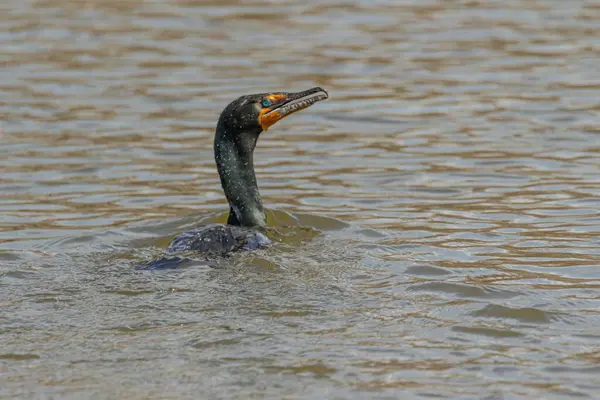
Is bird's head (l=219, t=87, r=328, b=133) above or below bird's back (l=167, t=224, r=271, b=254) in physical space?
above

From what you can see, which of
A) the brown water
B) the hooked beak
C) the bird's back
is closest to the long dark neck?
the hooked beak

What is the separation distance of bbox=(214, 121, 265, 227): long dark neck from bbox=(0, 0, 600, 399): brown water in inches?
13.7

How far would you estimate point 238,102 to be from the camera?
1034 centimetres

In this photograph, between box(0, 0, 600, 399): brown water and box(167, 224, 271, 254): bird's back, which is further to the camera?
box(167, 224, 271, 254): bird's back

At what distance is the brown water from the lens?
6.94m

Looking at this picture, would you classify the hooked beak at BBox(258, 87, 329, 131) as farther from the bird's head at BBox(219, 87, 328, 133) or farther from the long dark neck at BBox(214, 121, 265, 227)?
the long dark neck at BBox(214, 121, 265, 227)

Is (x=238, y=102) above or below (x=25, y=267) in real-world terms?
above

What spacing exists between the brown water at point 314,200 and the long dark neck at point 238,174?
35cm

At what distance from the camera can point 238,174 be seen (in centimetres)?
1043

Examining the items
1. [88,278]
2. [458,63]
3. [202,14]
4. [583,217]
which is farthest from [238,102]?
[202,14]

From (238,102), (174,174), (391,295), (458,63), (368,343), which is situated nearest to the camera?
(368,343)

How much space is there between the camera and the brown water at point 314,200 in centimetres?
694

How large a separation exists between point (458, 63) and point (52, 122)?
539 cm

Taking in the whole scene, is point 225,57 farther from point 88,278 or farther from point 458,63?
point 88,278
